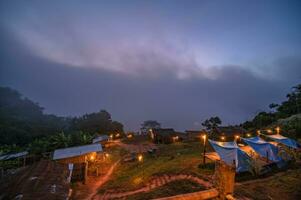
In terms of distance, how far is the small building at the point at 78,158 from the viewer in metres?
17.4

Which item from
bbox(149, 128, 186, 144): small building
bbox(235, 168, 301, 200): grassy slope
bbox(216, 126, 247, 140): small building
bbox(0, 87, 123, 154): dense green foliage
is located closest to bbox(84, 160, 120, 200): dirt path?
bbox(0, 87, 123, 154): dense green foliage

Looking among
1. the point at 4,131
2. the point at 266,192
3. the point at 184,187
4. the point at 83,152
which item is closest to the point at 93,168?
the point at 83,152

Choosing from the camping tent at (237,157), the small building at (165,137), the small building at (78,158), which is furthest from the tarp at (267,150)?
the small building at (165,137)

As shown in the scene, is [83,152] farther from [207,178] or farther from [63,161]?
[207,178]

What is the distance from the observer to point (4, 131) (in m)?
31.3

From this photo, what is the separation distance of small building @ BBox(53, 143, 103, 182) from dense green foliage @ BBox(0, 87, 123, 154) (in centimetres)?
620

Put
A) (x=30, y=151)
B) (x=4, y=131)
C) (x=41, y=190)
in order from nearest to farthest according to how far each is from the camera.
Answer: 1. (x=41, y=190)
2. (x=30, y=151)
3. (x=4, y=131)

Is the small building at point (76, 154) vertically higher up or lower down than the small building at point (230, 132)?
lower down

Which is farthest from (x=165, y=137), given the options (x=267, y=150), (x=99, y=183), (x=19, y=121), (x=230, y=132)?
(x=19, y=121)

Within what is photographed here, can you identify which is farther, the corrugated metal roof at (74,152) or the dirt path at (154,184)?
the corrugated metal roof at (74,152)

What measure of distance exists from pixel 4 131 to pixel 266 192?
134ft

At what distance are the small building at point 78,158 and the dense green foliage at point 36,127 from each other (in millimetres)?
6203

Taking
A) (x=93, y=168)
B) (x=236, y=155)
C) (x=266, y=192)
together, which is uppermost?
(x=236, y=155)

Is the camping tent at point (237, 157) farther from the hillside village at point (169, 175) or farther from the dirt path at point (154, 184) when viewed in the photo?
the dirt path at point (154, 184)
